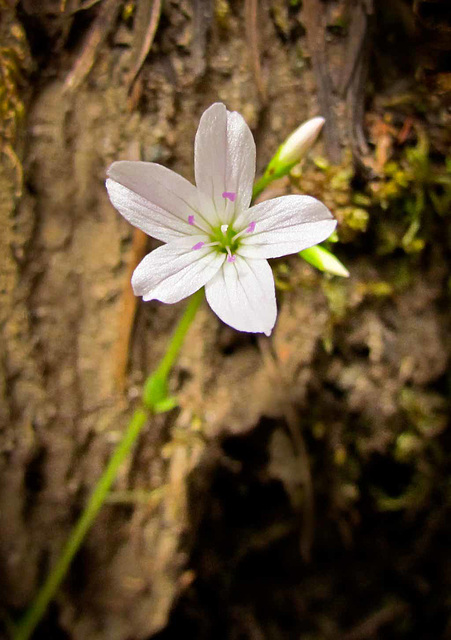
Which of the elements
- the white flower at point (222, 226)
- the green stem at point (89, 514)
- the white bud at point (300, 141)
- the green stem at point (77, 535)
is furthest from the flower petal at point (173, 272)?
the green stem at point (77, 535)

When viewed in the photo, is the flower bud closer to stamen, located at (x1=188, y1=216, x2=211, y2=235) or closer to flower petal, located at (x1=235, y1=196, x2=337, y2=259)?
flower petal, located at (x1=235, y1=196, x2=337, y2=259)

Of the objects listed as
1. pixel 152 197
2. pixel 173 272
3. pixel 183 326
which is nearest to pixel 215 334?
pixel 183 326

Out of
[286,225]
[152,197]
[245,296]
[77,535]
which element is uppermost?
[152,197]

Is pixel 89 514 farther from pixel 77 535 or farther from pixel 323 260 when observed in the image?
pixel 323 260

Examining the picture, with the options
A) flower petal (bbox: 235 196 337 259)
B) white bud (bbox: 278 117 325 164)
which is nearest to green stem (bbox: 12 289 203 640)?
flower petal (bbox: 235 196 337 259)

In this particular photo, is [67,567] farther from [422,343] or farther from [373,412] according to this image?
[422,343]
